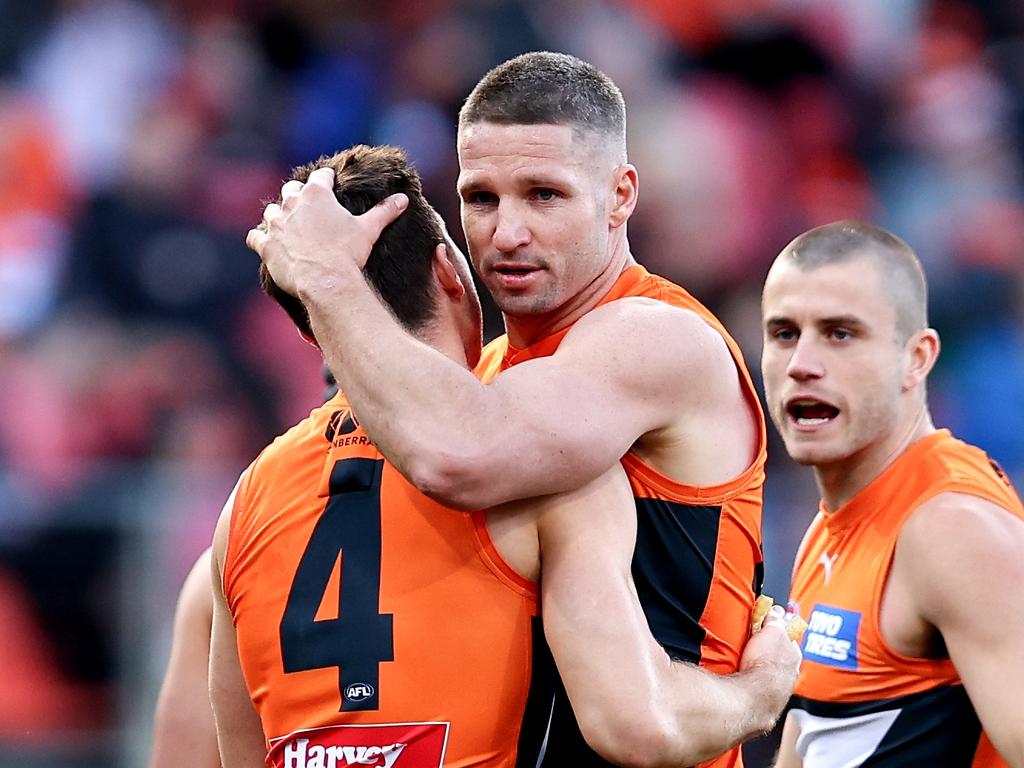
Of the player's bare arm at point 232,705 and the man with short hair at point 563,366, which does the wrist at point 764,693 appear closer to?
the man with short hair at point 563,366

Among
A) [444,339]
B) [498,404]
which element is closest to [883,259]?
[444,339]

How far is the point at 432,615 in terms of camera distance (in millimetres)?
3701

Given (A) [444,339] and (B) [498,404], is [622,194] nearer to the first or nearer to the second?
(A) [444,339]

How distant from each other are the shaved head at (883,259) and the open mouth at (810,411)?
31cm

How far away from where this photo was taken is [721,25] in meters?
11.5

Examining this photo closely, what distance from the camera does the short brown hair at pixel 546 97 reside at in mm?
4094

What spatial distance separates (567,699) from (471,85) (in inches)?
284

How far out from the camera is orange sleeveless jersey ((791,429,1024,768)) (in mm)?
4820

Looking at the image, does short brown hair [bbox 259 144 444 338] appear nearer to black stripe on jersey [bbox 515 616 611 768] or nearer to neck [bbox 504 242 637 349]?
neck [bbox 504 242 637 349]

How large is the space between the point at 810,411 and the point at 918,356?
378 mm

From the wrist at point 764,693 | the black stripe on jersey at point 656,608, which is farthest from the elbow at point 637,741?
the wrist at point 764,693

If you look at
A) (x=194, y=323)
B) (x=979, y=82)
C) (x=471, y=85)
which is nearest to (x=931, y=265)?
(x=979, y=82)

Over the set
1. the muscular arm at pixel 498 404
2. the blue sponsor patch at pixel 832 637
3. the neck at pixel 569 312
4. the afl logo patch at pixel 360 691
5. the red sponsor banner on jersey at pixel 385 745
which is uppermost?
the neck at pixel 569 312

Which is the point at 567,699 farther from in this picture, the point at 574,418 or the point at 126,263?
the point at 126,263
